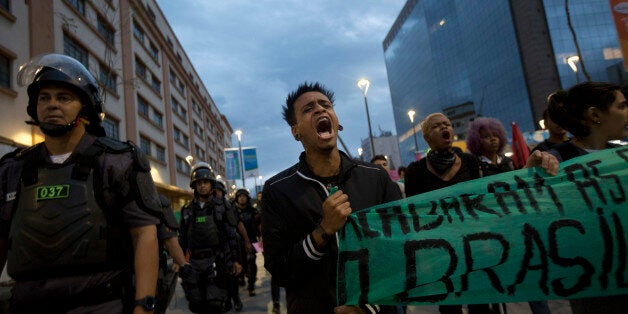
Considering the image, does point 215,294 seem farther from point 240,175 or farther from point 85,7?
point 240,175

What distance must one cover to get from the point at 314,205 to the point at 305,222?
0.11 m

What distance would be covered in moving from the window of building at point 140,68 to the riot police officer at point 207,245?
70.2 feet

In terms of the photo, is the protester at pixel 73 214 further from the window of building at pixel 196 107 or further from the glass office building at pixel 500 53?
the glass office building at pixel 500 53

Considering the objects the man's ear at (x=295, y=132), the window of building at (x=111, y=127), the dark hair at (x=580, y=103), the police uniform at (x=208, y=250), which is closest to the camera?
the dark hair at (x=580, y=103)

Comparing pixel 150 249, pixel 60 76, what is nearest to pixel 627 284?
pixel 150 249

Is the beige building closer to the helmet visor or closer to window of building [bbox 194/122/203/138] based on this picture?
window of building [bbox 194/122/203/138]

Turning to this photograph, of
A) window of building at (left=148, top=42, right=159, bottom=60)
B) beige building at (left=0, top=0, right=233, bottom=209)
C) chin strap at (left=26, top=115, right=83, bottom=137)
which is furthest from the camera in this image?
window of building at (left=148, top=42, right=159, bottom=60)

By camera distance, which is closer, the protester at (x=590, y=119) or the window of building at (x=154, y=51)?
the protester at (x=590, y=119)

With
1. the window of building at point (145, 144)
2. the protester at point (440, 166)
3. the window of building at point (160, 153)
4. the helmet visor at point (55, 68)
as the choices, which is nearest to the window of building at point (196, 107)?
the window of building at point (160, 153)

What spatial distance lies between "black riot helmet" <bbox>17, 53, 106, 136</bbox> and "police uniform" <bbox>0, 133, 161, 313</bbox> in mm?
220

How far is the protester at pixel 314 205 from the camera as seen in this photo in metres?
1.78

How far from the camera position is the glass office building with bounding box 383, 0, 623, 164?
6062 centimetres

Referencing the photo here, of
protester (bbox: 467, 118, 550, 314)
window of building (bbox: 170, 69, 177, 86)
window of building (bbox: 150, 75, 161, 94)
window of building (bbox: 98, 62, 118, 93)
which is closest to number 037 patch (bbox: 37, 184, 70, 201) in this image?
protester (bbox: 467, 118, 550, 314)

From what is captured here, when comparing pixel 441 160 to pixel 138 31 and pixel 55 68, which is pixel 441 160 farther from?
pixel 138 31
